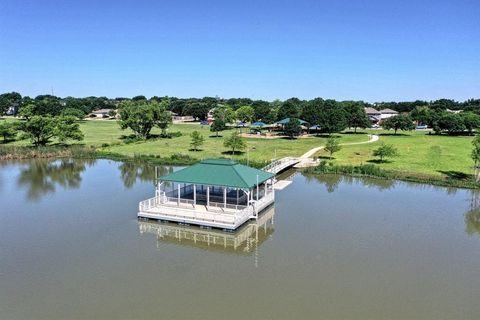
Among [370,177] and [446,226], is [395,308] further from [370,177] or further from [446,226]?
[370,177]

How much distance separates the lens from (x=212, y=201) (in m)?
28.4

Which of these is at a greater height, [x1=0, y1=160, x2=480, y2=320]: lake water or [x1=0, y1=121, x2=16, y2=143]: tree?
[x1=0, y1=121, x2=16, y2=143]: tree

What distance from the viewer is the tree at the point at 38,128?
58.9 meters

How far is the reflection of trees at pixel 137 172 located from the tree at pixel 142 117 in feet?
68.8

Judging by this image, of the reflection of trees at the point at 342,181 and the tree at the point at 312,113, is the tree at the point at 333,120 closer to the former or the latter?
the tree at the point at 312,113

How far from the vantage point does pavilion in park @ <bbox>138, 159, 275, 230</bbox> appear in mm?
25188

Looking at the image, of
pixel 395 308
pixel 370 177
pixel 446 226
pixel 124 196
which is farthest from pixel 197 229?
pixel 370 177

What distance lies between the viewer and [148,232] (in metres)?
24.4

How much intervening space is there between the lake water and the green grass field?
14.4 metres

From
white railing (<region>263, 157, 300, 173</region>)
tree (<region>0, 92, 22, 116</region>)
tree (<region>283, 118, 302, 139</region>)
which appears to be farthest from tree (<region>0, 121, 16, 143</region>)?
tree (<region>0, 92, 22, 116</region>)

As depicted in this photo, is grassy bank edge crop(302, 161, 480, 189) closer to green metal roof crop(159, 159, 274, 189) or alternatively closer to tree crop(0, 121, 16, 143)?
green metal roof crop(159, 159, 274, 189)

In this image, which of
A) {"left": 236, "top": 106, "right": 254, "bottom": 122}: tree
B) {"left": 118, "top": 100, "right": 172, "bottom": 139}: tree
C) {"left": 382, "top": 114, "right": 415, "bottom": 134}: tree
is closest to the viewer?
{"left": 118, "top": 100, "right": 172, "bottom": 139}: tree

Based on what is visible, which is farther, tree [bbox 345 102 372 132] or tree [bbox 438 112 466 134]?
tree [bbox 345 102 372 132]

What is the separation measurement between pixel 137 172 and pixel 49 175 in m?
9.20
